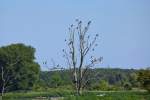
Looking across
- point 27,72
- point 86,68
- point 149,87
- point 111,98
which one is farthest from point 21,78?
point 111,98

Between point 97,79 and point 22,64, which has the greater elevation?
point 22,64

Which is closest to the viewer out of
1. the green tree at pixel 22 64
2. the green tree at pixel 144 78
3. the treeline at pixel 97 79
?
the treeline at pixel 97 79

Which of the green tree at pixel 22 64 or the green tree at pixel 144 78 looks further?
the green tree at pixel 22 64

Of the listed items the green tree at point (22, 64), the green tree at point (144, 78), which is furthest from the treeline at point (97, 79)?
the green tree at point (144, 78)

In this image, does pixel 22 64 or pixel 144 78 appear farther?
pixel 22 64

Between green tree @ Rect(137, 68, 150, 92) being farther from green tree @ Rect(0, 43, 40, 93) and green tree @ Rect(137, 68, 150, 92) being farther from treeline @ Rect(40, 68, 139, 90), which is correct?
green tree @ Rect(0, 43, 40, 93)

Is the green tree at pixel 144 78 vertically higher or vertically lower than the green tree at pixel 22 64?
lower

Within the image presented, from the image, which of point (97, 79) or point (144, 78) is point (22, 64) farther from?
point (97, 79)

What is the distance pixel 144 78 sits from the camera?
4362cm

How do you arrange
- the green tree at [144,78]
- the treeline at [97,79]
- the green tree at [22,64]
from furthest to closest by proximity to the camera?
Result: the green tree at [22,64], the green tree at [144,78], the treeline at [97,79]

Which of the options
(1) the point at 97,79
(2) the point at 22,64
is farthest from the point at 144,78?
(2) the point at 22,64

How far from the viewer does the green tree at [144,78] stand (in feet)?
140

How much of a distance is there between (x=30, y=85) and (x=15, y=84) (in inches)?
213

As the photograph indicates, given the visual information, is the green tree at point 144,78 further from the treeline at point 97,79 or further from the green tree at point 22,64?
the green tree at point 22,64
